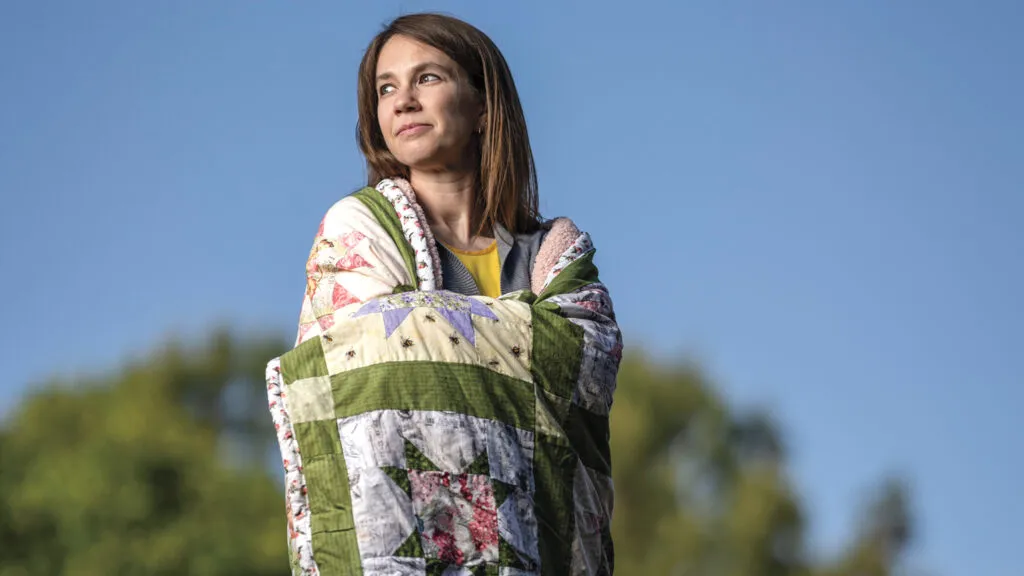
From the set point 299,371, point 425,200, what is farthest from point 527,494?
point 425,200

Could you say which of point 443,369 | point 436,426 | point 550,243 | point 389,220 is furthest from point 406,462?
point 550,243

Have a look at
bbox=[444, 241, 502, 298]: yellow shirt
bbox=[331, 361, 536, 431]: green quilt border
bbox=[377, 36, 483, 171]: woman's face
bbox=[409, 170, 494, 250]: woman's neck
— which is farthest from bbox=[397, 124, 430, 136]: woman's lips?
bbox=[331, 361, 536, 431]: green quilt border

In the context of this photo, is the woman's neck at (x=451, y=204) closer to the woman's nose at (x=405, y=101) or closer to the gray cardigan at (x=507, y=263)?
the gray cardigan at (x=507, y=263)

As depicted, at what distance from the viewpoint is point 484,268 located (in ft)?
12.6

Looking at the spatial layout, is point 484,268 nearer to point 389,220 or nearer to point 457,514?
point 389,220

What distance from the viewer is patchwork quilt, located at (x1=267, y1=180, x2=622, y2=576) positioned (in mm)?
3193

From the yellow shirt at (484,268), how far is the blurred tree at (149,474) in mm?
18854

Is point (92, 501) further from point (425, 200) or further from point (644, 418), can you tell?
→ point (425, 200)

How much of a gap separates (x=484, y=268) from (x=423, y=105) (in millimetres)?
426

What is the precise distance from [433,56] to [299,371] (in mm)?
959

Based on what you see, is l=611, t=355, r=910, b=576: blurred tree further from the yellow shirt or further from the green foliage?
the yellow shirt

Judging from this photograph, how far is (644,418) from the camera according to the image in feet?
88.6

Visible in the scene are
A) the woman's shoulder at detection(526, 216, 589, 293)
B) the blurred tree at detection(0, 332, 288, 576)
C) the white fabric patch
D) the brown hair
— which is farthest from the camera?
the blurred tree at detection(0, 332, 288, 576)

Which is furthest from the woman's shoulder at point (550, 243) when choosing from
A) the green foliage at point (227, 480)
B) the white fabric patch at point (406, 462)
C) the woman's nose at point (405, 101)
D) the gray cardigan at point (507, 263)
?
the green foliage at point (227, 480)
